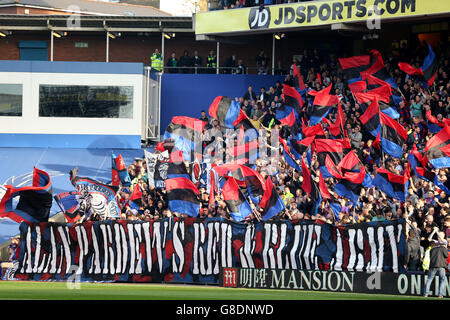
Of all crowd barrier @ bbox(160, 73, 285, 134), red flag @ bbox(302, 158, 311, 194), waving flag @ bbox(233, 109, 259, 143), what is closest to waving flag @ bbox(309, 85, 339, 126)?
waving flag @ bbox(233, 109, 259, 143)

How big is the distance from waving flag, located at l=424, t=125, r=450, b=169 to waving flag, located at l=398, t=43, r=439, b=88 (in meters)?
5.59

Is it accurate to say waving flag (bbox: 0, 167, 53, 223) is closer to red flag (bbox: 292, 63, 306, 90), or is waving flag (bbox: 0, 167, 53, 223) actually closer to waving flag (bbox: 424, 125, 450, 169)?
waving flag (bbox: 424, 125, 450, 169)

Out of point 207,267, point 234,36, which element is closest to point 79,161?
point 234,36

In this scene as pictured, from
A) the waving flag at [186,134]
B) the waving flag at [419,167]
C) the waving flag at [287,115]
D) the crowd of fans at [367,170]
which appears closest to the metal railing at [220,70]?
the crowd of fans at [367,170]

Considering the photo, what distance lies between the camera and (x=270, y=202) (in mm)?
17000

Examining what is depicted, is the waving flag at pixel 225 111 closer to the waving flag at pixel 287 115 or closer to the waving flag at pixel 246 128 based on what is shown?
the waving flag at pixel 246 128

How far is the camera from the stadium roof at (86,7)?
54.5 m

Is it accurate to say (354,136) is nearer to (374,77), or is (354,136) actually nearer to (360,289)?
(374,77)

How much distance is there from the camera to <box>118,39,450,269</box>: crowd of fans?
16422 millimetres

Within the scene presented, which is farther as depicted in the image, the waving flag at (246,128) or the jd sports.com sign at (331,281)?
the waving flag at (246,128)

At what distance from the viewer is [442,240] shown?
14.9 m

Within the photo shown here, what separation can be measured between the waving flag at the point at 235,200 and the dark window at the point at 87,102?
1417 centimetres

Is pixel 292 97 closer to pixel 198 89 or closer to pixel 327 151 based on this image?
pixel 327 151

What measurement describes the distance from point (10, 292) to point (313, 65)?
18097 millimetres
